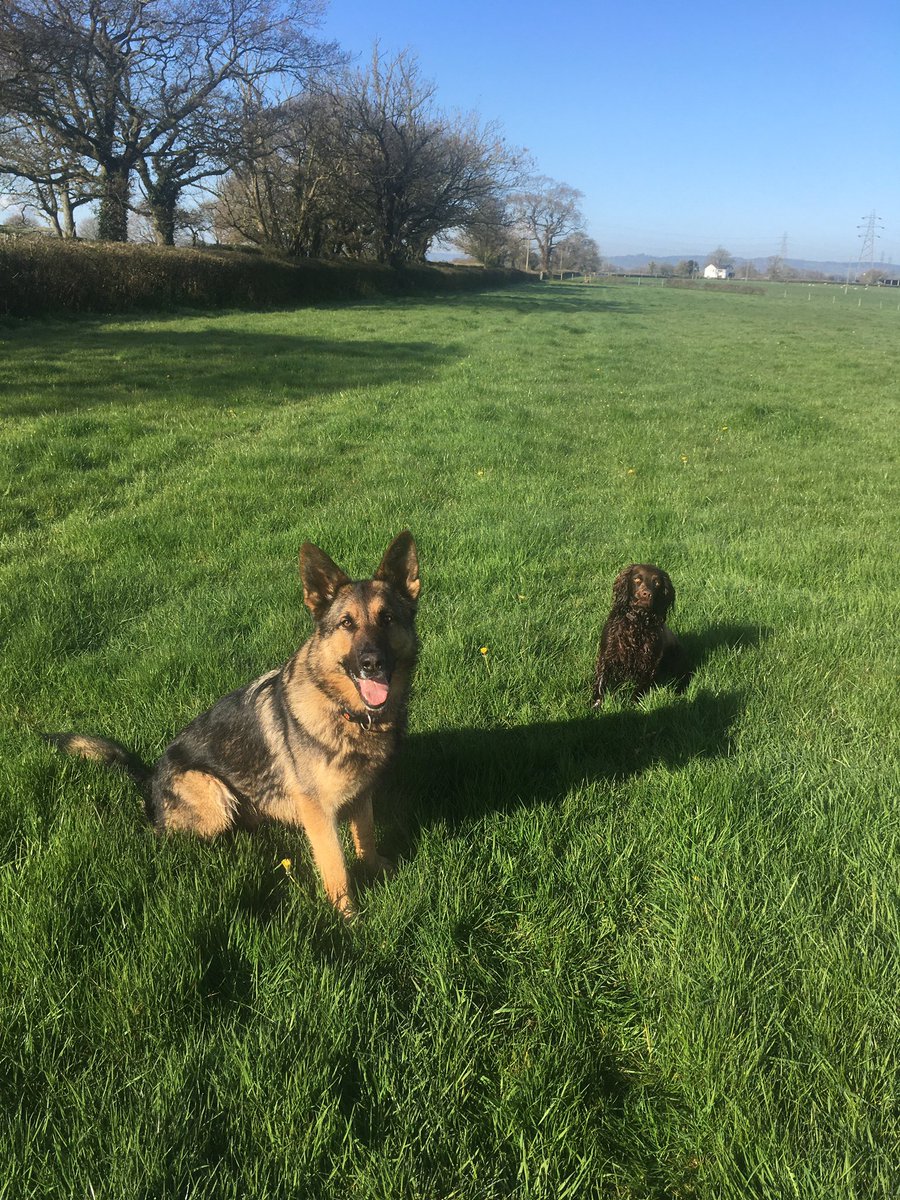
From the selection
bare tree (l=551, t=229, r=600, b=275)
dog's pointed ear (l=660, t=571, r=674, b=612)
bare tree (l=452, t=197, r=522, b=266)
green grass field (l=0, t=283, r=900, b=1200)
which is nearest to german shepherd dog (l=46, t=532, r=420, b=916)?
green grass field (l=0, t=283, r=900, b=1200)

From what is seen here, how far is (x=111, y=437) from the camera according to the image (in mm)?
8977

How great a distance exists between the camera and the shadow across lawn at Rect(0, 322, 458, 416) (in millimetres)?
A: 11314

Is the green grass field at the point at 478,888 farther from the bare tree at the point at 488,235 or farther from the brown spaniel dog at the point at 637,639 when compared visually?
the bare tree at the point at 488,235

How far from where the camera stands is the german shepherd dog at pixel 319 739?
2854mm

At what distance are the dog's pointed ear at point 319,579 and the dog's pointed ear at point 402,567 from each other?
0.19 meters

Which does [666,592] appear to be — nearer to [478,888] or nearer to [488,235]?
[478,888]

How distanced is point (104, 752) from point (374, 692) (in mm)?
1390

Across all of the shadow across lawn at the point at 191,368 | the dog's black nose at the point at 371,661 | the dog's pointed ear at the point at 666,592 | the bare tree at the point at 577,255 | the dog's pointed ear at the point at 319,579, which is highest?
the bare tree at the point at 577,255

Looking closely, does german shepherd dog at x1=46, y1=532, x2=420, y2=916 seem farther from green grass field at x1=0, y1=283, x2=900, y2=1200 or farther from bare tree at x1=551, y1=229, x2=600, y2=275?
bare tree at x1=551, y1=229, x2=600, y2=275

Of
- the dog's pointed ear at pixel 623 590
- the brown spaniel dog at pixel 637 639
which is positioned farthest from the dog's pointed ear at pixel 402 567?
the dog's pointed ear at pixel 623 590

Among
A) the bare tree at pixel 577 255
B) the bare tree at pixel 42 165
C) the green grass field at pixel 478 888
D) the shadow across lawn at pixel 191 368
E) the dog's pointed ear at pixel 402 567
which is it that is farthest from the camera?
the bare tree at pixel 577 255

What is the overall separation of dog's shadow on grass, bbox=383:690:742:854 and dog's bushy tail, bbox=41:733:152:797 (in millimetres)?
1149

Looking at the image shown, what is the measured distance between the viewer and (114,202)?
A: 32.8 m

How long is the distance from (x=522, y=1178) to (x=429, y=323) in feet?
92.4
